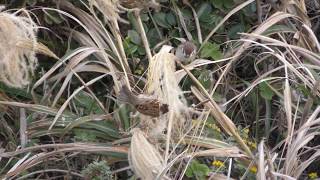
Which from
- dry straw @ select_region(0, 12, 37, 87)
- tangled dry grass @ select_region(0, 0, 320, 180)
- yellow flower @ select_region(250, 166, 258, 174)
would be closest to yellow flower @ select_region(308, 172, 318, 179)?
tangled dry grass @ select_region(0, 0, 320, 180)

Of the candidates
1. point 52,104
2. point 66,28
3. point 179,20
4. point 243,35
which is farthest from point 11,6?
point 243,35

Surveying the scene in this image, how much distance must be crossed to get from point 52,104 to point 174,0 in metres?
0.67

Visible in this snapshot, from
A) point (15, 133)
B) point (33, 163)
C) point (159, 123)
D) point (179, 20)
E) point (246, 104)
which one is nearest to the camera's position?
point (159, 123)

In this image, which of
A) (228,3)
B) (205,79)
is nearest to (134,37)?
(205,79)

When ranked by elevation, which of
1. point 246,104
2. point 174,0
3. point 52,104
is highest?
point 174,0

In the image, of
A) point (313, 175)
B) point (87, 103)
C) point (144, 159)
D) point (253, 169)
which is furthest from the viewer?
point (87, 103)

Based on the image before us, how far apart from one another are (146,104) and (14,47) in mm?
404

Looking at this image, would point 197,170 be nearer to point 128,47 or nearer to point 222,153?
point 222,153

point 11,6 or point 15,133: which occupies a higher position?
point 11,6

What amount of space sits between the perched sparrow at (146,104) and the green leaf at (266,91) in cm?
56

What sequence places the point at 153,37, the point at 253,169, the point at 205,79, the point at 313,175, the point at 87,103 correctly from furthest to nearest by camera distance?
the point at 153,37, the point at 205,79, the point at 87,103, the point at 313,175, the point at 253,169

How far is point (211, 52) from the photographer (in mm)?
2422

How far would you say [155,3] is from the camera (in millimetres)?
2430

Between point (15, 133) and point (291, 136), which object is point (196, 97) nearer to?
point (291, 136)
